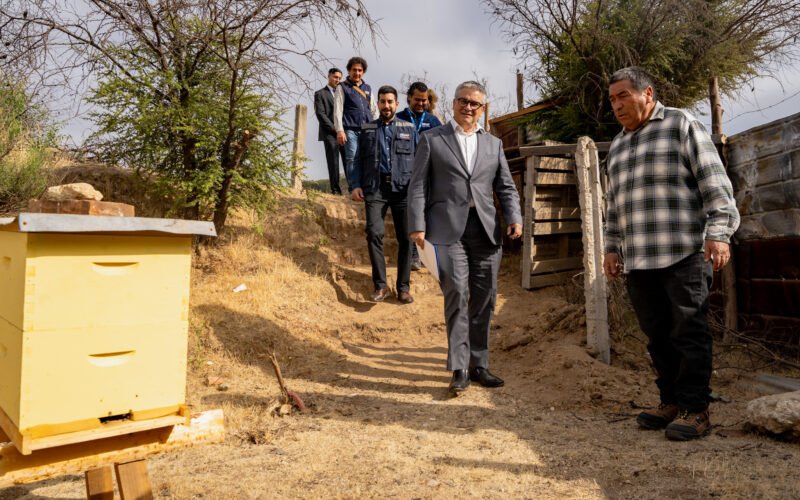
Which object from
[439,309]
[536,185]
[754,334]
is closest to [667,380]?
[754,334]

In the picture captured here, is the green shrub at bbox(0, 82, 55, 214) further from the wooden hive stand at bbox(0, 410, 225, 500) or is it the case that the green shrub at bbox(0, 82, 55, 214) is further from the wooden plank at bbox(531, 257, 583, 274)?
the wooden plank at bbox(531, 257, 583, 274)

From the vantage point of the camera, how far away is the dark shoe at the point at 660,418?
3918mm

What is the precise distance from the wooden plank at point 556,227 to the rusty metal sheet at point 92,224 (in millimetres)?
6284

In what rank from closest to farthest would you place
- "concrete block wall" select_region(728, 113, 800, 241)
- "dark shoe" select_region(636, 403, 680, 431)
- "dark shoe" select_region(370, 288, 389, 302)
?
1. "dark shoe" select_region(636, 403, 680, 431)
2. "concrete block wall" select_region(728, 113, 800, 241)
3. "dark shoe" select_region(370, 288, 389, 302)

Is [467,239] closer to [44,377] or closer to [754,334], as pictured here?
[44,377]

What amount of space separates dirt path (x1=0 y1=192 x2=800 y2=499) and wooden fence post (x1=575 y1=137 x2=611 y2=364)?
23 cm

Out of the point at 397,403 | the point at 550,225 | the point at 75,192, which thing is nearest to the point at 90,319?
the point at 397,403

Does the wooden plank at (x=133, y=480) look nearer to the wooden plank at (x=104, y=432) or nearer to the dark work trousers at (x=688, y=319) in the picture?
the wooden plank at (x=104, y=432)

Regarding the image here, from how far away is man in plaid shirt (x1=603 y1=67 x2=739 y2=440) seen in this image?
11.8 feet

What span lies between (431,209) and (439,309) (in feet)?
8.99

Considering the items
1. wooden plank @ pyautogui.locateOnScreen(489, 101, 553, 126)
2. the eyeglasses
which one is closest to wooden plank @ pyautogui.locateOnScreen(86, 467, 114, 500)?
the eyeglasses

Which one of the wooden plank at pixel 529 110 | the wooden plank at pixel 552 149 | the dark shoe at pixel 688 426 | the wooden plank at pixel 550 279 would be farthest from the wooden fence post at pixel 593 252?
the wooden plank at pixel 529 110

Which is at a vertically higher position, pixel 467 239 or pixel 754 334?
pixel 467 239

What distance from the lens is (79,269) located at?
223 centimetres
